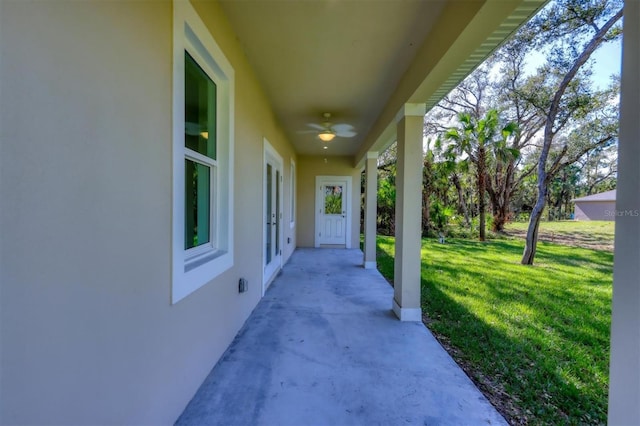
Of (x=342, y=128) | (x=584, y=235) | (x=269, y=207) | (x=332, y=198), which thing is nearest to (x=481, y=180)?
(x=584, y=235)

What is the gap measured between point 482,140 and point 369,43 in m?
7.72

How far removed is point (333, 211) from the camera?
8.28 metres

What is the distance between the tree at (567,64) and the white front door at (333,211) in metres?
4.38

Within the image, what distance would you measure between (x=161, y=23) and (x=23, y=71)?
869 mm

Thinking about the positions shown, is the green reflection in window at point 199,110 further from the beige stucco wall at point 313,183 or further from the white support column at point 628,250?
the beige stucco wall at point 313,183

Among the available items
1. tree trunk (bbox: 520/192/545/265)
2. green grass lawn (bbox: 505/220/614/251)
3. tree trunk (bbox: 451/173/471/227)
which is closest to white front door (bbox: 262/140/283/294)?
tree trunk (bbox: 520/192/545/265)

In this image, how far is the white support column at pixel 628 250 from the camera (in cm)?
85

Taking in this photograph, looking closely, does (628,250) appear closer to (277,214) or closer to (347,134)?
(277,214)

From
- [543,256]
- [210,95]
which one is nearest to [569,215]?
[543,256]

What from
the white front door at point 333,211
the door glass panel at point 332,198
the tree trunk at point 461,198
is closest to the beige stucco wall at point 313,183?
the white front door at point 333,211

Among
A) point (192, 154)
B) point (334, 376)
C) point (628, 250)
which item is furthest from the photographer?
point (334, 376)

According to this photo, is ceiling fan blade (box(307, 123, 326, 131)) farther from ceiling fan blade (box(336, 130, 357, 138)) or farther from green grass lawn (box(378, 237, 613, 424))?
green grass lawn (box(378, 237, 613, 424))

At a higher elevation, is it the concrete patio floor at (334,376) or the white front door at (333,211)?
the white front door at (333,211)

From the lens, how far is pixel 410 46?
8.43 ft
